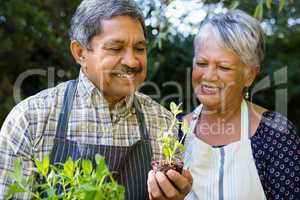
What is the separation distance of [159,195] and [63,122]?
1.33ft

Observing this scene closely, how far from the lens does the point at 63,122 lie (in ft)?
5.64

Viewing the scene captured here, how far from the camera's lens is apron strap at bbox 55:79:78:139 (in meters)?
1.70

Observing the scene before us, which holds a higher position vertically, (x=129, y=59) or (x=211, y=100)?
(x=129, y=59)

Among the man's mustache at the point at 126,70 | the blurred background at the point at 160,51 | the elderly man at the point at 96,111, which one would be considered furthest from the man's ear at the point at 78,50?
the blurred background at the point at 160,51

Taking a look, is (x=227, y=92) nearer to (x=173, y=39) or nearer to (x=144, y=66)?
(x=144, y=66)

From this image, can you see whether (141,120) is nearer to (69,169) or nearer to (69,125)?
(69,125)

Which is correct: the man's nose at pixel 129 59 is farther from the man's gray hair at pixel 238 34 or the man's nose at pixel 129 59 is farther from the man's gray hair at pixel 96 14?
the man's gray hair at pixel 238 34

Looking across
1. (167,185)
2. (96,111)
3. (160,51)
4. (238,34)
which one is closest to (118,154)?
(96,111)

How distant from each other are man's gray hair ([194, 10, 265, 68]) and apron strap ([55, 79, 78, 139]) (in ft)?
1.92

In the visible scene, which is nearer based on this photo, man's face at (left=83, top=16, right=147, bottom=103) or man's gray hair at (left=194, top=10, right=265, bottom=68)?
man's face at (left=83, top=16, right=147, bottom=103)

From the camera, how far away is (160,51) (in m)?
4.02

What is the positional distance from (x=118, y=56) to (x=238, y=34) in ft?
1.96

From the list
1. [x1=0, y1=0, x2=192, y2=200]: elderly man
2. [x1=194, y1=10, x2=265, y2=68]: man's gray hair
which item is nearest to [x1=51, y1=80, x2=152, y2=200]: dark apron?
[x1=0, y1=0, x2=192, y2=200]: elderly man

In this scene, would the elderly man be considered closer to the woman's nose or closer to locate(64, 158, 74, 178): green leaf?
the woman's nose
